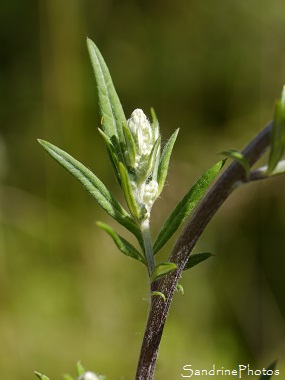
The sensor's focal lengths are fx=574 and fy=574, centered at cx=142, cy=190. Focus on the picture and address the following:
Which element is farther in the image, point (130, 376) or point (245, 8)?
point (245, 8)

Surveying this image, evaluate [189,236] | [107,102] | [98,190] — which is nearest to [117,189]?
[107,102]

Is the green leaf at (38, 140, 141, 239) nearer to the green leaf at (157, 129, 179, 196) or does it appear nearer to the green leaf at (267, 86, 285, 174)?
the green leaf at (157, 129, 179, 196)

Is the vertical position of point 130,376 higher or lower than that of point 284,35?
lower

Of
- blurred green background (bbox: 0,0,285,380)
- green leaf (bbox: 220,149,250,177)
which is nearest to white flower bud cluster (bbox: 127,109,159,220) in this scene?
green leaf (bbox: 220,149,250,177)

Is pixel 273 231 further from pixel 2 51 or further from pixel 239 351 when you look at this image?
pixel 2 51

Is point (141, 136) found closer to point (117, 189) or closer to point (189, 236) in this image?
point (189, 236)

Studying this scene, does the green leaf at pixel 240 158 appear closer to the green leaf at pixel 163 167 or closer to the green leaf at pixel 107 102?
the green leaf at pixel 163 167

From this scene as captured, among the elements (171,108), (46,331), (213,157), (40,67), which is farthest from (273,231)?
(40,67)
